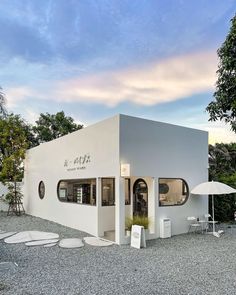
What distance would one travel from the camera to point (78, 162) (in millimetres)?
11141

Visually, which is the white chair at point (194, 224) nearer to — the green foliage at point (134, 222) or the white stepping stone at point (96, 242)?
the green foliage at point (134, 222)

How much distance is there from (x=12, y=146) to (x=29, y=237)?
833 cm

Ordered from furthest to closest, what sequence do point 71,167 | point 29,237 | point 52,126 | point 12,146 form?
point 52,126
point 12,146
point 71,167
point 29,237

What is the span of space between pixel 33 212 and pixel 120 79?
8878 millimetres

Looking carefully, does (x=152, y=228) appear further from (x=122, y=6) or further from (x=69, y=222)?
(x=122, y=6)

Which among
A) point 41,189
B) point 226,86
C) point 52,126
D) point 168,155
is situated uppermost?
point 52,126

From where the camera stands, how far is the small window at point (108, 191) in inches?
389

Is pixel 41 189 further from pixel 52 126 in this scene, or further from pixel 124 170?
pixel 52 126

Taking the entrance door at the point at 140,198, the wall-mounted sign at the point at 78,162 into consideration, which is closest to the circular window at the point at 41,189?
the wall-mounted sign at the point at 78,162

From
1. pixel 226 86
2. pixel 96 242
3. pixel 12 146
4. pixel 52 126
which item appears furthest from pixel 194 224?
pixel 52 126

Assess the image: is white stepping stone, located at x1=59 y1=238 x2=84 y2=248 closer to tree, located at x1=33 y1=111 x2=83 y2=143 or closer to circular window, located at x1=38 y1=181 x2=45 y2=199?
circular window, located at x1=38 y1=181 x2=45 y2=199

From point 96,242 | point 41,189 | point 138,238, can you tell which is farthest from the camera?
point 41,189

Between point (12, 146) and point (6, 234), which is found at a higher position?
point (12, 146)

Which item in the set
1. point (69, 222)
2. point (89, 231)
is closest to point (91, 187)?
point (89, 231)
